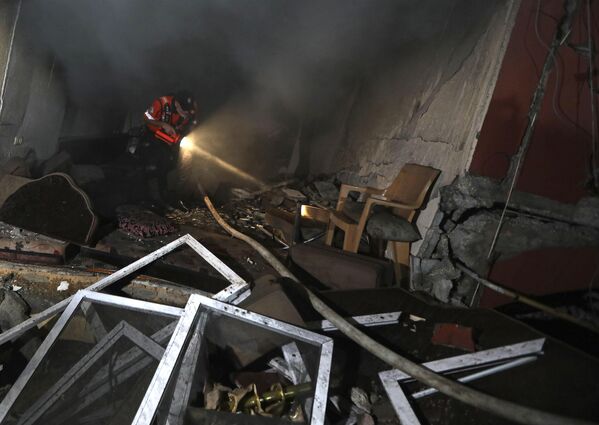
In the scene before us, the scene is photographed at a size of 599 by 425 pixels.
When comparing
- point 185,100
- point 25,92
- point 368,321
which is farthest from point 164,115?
point 368,321

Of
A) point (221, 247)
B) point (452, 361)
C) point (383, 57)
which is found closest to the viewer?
point (452, 361)

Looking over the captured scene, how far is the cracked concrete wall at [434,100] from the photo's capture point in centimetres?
360

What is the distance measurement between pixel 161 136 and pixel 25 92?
2091mm

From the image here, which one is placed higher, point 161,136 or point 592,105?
point 592,105

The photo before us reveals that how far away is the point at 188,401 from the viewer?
2.12m

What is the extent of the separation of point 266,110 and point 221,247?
23.7 ft

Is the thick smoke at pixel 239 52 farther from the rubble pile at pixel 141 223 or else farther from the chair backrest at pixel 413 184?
the rubble pile at pixel 141 223

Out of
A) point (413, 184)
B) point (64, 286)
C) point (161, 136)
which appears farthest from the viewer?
point (161, 136)

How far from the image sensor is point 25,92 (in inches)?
176

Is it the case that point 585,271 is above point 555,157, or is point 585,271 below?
below

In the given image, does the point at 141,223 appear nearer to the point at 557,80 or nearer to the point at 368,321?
the point at 368,321

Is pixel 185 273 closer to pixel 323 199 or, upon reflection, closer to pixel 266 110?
pixel 323 199

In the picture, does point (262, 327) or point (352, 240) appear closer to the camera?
point (262, 327)

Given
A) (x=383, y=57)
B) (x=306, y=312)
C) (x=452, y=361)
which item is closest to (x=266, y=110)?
(x=383, y=57)
